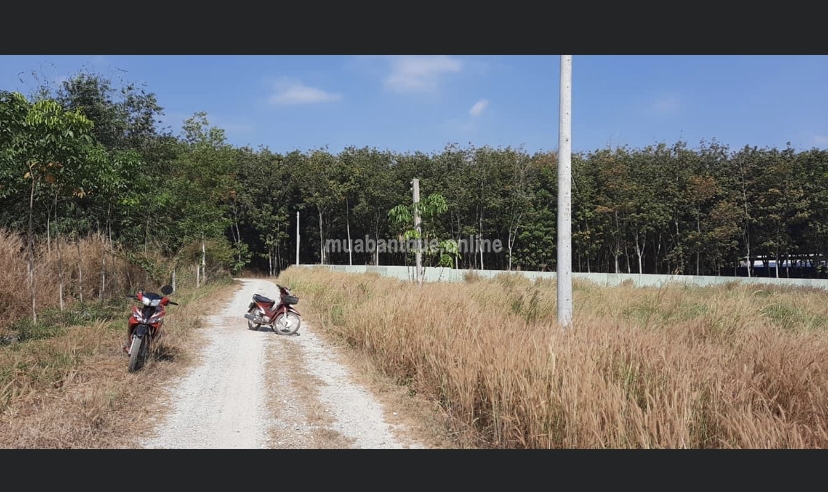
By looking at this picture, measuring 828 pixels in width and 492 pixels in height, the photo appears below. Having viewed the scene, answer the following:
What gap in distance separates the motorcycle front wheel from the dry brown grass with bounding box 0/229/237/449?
1685mm

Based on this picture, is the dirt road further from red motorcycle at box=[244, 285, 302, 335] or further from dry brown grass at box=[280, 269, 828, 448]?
red motorcycle at box=[244, 285, 302, 335]

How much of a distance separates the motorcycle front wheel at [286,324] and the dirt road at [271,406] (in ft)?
5.94

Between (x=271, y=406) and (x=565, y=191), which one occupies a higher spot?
(x=565, y=191)

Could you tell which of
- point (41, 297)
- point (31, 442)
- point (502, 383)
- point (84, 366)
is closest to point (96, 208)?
point (41, 297)

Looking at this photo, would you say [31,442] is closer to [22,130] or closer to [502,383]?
[502,383]

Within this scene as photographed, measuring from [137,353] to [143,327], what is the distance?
1.15ft

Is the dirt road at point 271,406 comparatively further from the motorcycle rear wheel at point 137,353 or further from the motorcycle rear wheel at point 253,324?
the motorcycle rear wheel at point 253,324

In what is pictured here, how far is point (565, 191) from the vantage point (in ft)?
21.2

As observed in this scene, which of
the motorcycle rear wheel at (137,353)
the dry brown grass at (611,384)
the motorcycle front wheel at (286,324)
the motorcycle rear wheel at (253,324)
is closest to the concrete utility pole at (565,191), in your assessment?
the dry brown grass at (611,384)

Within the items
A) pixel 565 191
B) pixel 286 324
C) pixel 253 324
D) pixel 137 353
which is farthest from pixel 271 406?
pixel 253 324

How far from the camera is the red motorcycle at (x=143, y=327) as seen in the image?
6543 millimetres

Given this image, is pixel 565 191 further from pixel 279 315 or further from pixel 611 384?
pixel 279 315

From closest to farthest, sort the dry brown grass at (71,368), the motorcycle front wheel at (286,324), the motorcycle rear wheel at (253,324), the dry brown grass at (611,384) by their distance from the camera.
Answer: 1. the dry brown grass at (611,384)
2. the dry brown grass at (71,368)
3. the motorcycle front wheel at (286,324)
4. the motorcycle rear wheel at (253,324)

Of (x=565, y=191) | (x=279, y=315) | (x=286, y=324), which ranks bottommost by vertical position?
(x=286, y=324)
